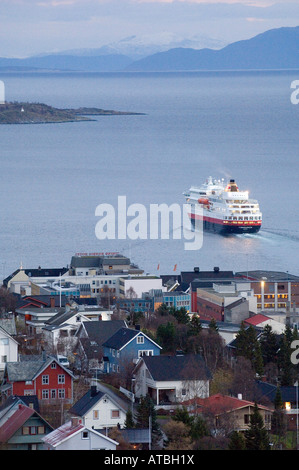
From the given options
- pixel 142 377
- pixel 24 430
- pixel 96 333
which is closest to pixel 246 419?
pixel 142 377

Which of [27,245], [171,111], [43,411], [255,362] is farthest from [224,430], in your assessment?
[171,111]

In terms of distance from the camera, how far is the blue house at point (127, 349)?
41.5 ft

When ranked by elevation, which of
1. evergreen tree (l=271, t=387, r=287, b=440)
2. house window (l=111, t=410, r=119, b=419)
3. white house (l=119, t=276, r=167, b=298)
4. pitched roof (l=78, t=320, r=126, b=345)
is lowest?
evergreen tree (l=271, t=387, r=287, b=440)

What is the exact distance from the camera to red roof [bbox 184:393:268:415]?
1041 cm

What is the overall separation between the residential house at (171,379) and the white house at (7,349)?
1425 mm

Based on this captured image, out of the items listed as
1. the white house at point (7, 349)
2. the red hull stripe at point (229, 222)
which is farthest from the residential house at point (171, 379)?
Result: the red hull stripe at point (229, 222)

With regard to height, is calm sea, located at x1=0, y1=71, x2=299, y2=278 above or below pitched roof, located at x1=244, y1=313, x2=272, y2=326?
above

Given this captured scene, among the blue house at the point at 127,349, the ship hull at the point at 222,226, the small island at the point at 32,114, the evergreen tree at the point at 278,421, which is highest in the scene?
the small island at the point at 32,114

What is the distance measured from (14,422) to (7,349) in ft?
10.5

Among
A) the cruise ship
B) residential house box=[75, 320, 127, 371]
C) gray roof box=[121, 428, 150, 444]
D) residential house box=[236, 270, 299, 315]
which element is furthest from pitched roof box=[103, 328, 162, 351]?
the cruise ship

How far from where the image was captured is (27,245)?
96.3ft

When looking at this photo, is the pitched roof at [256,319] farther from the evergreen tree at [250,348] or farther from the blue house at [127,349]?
the blue house at [127,349]

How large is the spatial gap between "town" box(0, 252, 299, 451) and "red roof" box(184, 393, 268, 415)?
12mm

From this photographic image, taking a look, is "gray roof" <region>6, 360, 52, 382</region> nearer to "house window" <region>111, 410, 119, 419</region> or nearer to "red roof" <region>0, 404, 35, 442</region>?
"house window" <region>111, 410, 119, 419</region>
